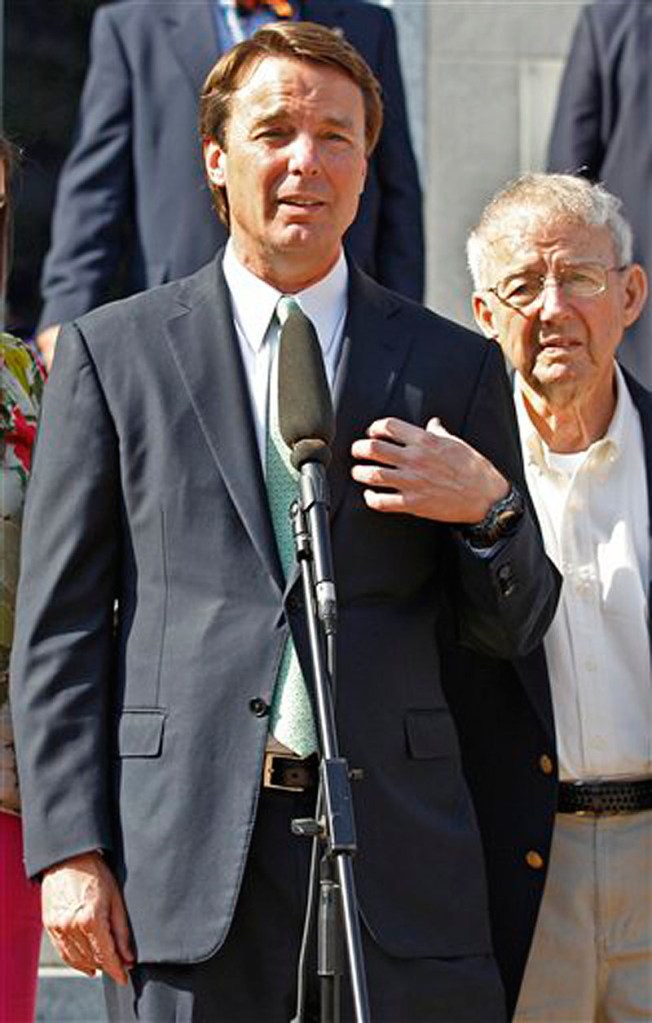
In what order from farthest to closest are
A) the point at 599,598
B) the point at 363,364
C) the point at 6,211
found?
the point at 6,211 → the point at 599,598 → the point at 363,364

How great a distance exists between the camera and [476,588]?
3.99 m

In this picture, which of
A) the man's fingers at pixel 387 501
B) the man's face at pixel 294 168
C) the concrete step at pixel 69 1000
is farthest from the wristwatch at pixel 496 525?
the concrete step at pixel 69 1000

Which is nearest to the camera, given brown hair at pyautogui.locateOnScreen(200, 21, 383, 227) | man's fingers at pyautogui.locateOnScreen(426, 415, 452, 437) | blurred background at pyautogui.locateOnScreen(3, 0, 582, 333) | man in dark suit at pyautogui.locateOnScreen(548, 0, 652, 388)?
man's fingers at pyautogui.locateOnScreen(426, 415, 452, 437)

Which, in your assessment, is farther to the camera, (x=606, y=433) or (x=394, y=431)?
(x=606, y=433)

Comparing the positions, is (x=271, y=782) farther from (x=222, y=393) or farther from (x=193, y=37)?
(x=193, y=37)

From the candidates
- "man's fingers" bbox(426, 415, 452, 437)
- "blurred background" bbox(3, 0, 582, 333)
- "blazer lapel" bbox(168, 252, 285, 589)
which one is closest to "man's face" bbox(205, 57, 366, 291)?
"blazer lapel" bbox(168, 252, 285, 589)

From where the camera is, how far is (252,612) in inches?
153

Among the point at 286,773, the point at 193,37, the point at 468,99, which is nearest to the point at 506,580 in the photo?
the point at 286,773

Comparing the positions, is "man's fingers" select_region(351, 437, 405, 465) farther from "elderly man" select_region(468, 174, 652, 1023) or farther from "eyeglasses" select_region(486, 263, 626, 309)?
"eyeglasses" select_region(486, 263, 626, 309)

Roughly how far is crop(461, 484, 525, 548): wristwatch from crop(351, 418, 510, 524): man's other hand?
0.7 inches

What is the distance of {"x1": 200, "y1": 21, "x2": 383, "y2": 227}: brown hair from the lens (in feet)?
13.7

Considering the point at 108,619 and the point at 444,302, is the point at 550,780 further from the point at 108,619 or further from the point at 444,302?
the point at 444,302

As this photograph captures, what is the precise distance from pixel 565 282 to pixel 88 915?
1561 mm

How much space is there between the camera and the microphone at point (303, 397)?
3.55 meters
